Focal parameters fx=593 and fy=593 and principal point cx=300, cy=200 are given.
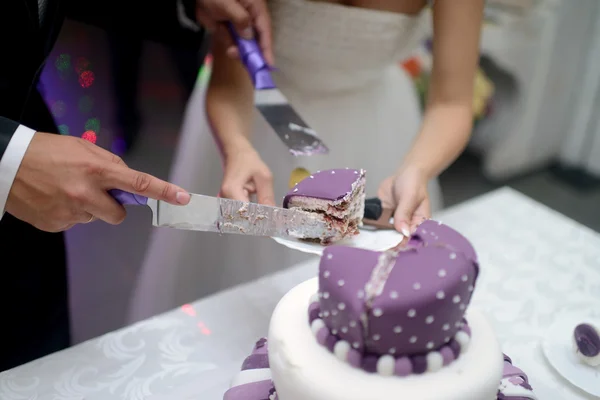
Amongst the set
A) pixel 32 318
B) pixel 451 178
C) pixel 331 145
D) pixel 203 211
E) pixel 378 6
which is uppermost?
pixel 378 6

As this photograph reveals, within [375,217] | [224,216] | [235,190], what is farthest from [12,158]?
[375,217]

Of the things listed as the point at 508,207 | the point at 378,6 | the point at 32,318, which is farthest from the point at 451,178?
the point at 32,318

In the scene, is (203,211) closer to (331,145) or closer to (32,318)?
(32,318)

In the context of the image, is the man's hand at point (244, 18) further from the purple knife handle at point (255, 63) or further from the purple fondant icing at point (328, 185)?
the purple fondant icing at point (328, 185)

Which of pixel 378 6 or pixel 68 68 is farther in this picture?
pixel 68 68

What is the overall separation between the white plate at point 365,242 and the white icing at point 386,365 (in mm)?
342

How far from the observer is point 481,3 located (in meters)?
1.51

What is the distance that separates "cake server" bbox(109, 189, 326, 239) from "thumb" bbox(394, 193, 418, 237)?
0.58ft

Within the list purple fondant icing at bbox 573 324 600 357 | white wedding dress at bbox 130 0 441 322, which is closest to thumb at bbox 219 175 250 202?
white wedding dress at bbox 130 0 441 322

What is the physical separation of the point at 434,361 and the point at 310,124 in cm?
109

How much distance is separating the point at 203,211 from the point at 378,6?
2.91 ft

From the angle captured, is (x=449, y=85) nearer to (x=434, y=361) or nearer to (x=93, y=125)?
(x=434, y=361)

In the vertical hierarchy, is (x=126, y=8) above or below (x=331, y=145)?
above

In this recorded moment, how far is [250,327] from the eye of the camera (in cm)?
125
